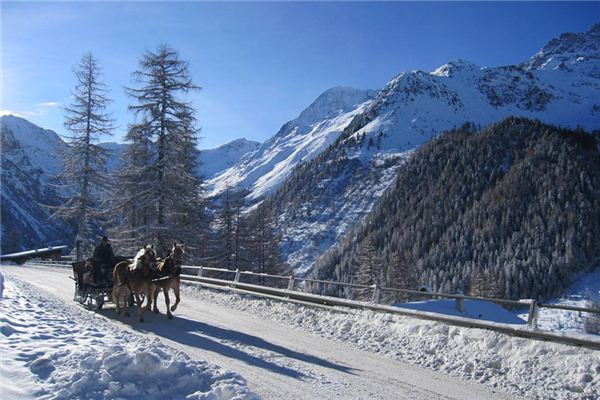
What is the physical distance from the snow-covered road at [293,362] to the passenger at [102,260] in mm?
1317

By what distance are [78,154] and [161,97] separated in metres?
8.81

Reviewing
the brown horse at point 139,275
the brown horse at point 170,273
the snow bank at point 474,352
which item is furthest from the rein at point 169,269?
the snow bank at point 474,352

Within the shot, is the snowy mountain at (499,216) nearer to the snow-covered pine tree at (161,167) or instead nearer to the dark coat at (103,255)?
the snow-covered pine tree at (161,167)

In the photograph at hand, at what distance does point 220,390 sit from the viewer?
7004 millimetres

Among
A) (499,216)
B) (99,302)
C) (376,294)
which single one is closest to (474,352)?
(376,294)

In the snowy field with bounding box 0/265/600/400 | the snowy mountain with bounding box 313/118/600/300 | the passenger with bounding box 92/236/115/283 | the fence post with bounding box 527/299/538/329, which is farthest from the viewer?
the snowy mountain with bounding box 313/118/600/300

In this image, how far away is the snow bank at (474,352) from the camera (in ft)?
28.7

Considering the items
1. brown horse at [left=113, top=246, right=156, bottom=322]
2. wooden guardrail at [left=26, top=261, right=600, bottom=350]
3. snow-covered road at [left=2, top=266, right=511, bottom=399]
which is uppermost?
brown horse at [left=113, top=246, right=156, bottom=322]

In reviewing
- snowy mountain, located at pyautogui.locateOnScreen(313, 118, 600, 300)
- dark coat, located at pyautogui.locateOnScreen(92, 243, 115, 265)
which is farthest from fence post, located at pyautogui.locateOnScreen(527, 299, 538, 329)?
snowy mountain, located at pyautogui.locateOnScreen(313, 118, 600, 300)

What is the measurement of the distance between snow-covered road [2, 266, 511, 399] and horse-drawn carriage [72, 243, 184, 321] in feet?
2.16

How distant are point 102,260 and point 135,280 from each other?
281 cm

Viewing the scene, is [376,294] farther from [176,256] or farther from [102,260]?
[102,260]

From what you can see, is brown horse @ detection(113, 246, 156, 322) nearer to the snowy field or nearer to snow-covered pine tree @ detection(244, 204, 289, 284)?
the snowy field

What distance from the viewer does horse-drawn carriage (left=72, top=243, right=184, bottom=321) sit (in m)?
14.1
